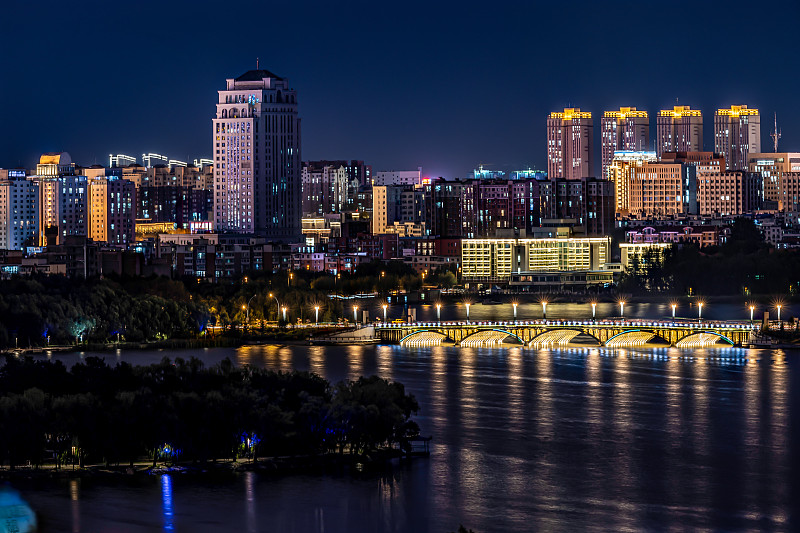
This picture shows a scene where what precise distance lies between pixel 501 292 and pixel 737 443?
26782 mm

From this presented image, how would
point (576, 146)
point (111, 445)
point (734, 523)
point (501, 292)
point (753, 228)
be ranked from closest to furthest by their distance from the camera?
point (734, 523) < point (111, 445) < point (501, 292) < point (753, 228) < point (576, 146)

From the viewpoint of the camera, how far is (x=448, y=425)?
672 inches

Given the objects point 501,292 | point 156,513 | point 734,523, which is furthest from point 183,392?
point 501,292

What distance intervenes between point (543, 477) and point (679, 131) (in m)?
67.7

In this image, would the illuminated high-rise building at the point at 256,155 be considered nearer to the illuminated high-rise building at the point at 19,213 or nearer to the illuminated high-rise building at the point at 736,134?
the illuminated high-rise building at the point at 19,213

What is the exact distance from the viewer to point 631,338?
25984mm

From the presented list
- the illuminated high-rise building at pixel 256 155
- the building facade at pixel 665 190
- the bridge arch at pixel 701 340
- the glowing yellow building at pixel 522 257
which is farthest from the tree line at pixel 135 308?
the building facade at pixel 665 190

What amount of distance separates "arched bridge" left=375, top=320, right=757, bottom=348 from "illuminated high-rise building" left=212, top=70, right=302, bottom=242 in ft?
77.9

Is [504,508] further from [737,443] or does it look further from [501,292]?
[501,292]

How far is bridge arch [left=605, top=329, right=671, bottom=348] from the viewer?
25688mm

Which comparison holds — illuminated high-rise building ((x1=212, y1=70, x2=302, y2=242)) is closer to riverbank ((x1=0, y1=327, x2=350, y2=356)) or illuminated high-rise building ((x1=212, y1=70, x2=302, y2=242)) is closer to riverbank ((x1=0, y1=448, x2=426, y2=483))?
riverbank ((x1=0, y1=327, x2=350, y2=356))

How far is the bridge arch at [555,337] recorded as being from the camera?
25.8m

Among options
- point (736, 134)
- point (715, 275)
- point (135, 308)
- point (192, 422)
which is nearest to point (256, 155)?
point (715, 275)

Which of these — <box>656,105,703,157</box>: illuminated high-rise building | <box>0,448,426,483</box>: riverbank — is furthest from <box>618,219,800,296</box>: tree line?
<box>656,105,703,157</box>: illuminated high-rise building
